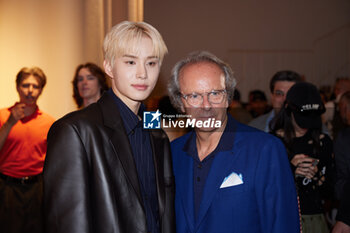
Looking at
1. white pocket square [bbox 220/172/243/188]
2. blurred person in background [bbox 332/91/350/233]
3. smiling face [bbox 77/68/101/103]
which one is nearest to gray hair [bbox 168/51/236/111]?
white pocket square [bbox 220/172/243/188]

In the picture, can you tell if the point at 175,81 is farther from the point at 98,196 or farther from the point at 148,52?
the point at 98,196

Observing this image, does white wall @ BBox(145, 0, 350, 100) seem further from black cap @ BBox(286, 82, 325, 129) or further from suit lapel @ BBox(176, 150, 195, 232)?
suit lapel @ BBox(176, 150, 195, 232)

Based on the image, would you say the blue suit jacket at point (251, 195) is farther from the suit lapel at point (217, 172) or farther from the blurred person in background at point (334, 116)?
the blurred person in background at point (334, 116)

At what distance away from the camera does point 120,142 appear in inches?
58.4

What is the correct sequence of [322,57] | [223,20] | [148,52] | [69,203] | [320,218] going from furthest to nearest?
1. [322,57]
2. [223,20]
3. [320,218]
4. [148,52]
5. [69,203]

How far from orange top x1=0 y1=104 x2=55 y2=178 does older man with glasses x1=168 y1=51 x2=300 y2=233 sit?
5.56 feet

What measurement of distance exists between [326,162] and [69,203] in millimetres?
1701

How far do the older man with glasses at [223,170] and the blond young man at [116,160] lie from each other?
0.47 ft

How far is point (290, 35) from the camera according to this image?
1121 centimetres

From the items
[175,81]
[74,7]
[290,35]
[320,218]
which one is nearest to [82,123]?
[175,81]

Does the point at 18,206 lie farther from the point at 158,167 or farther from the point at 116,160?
the point at 116,160

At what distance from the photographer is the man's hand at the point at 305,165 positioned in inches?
90.0

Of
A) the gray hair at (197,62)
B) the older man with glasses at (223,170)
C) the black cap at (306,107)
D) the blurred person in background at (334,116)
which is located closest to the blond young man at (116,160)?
the older man with glasses at (223,170)

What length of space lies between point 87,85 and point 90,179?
2.09 meters
